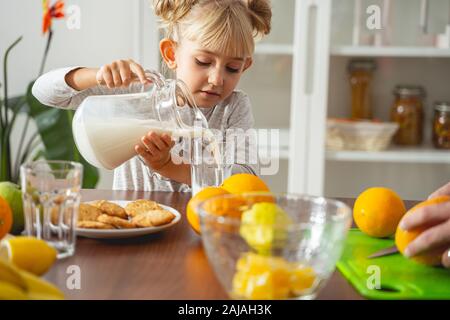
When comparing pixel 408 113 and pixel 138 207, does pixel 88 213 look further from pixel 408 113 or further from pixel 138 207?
pixel 408 113

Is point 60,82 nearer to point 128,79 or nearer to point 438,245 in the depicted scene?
point 128,79

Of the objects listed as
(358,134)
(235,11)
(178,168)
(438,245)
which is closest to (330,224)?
(438,245)

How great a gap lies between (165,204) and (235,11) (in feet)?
2.21

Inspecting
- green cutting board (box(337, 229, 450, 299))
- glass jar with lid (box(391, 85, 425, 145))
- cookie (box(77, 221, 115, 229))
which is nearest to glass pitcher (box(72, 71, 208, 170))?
cookie (box(77, 221, 115, 229))

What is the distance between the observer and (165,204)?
119 centimetres

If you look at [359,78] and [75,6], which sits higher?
[75,6]

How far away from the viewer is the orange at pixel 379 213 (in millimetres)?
996

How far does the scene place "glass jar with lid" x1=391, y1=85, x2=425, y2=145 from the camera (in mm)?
2650

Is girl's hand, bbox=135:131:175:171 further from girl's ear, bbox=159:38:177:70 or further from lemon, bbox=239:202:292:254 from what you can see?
girl's ear, bbox=159:38:177:70

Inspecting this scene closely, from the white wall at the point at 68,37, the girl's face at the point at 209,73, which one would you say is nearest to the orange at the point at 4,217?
the girl's face at the point at 209,73

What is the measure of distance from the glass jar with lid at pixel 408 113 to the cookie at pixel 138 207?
181cm

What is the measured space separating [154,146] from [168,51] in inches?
27.8

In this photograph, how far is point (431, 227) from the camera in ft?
2.79

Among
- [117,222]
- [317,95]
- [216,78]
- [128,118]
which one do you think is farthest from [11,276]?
[317,95]
